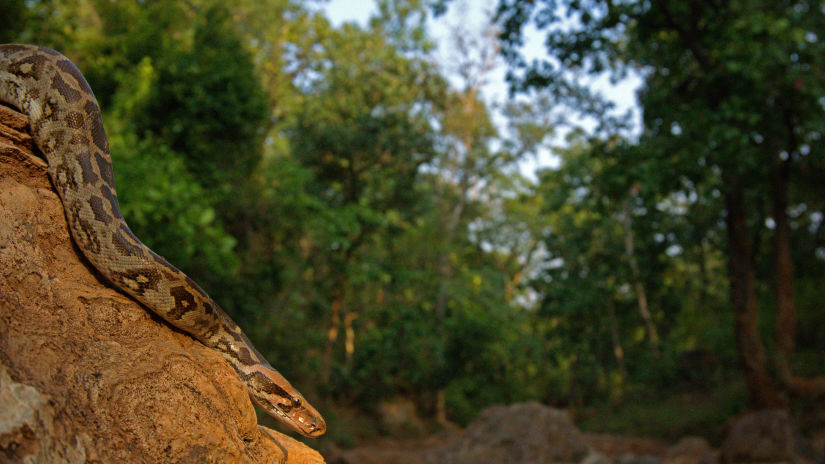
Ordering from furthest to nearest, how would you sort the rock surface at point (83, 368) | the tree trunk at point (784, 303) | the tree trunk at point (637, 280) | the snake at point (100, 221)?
the tree trunk at point (637, 280)
the tree trunk at point (784, 303)
the snake at point (100, 221)
the rock surface at point (83, 368)

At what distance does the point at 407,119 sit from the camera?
75.0ft

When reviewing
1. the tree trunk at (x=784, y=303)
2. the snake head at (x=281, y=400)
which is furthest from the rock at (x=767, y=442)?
the snake head at (x=281, y=400)

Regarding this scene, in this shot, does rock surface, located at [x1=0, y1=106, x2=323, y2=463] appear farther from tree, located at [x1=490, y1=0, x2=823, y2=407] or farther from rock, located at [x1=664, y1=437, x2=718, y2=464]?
rock, located at [x1=664, y1=437, x2=718, y2=464]

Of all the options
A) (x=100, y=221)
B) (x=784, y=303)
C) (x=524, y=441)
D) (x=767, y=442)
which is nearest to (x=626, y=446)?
(x=767, y=442)

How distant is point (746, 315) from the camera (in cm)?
1562

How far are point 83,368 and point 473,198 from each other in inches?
1319

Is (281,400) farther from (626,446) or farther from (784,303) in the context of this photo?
(626,446)

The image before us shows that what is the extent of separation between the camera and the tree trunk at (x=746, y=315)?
50.8 ft

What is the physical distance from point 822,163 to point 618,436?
1103 cm

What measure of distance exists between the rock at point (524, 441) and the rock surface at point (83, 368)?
1190 cm

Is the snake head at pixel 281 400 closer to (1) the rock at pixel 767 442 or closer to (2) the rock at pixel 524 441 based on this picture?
(2) the rock at pixel 524 441

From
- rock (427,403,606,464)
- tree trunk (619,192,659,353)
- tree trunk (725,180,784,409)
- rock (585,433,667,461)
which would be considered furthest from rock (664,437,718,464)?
tree trunk (619,192,659,353)

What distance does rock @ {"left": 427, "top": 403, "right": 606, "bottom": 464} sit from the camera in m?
14.7

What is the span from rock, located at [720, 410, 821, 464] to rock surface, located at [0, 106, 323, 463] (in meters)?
13.7
